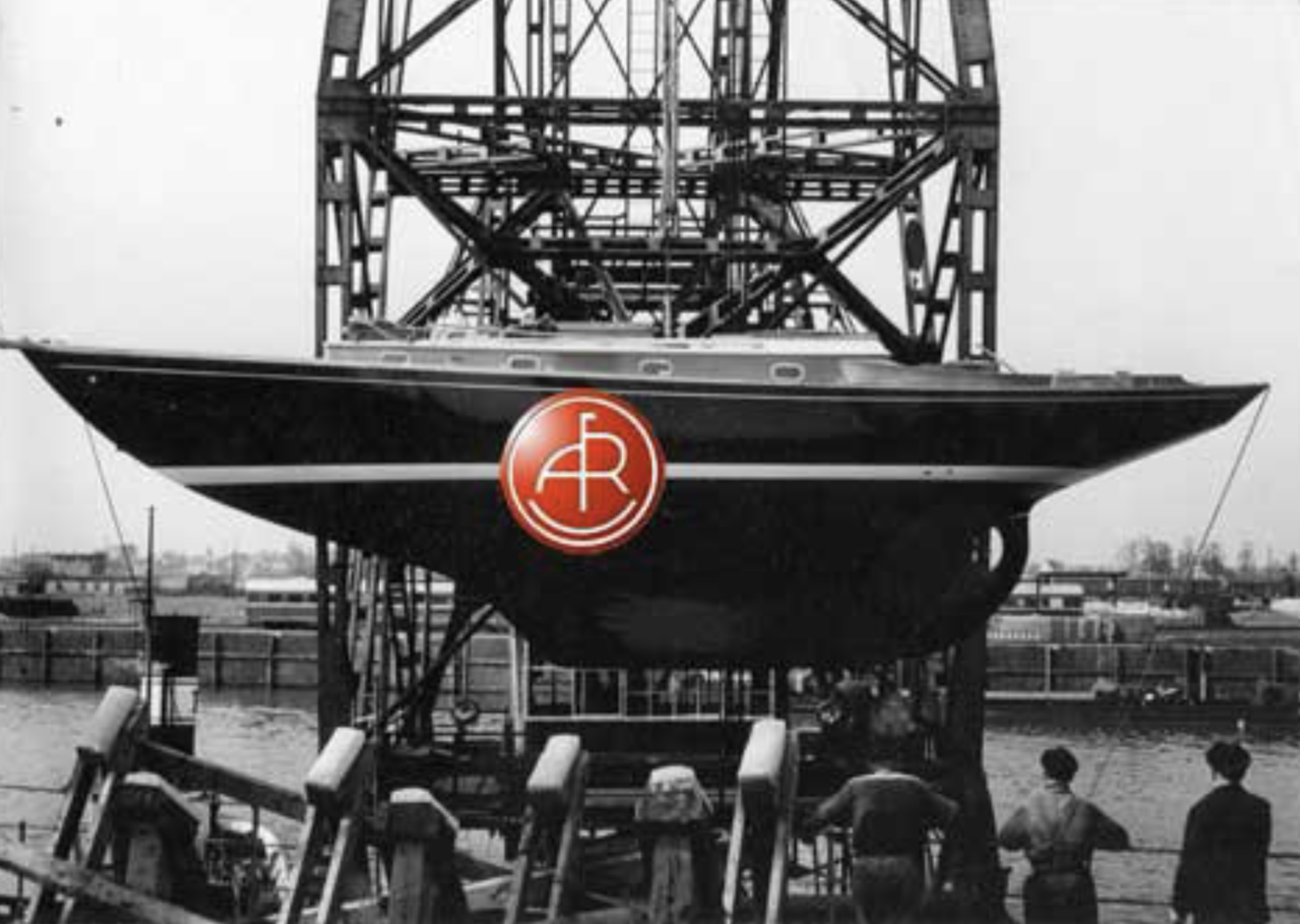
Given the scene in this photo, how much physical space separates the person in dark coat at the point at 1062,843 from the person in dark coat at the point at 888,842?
771mm

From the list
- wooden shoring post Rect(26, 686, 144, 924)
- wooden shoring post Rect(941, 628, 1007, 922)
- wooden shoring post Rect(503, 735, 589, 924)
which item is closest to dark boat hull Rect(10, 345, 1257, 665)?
wooden shoring post Rect(941, 628, 1007, 922)

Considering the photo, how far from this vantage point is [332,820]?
733 centimetres

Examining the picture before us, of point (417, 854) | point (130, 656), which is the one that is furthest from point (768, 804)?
point (130, 656)

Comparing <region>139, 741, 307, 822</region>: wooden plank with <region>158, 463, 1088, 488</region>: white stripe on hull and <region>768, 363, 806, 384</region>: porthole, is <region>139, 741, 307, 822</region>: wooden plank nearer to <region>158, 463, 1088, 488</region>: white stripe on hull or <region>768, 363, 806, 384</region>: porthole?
<region>158, 463, 1088, 488</region>: white stripe on hull

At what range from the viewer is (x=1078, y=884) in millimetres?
7836

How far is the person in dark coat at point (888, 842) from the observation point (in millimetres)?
7266

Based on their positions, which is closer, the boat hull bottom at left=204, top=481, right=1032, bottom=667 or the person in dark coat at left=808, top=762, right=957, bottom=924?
the person in dark coat at left=808, top=762, right=957, bottom=924

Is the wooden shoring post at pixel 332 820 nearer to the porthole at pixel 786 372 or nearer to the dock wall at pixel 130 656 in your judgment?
the porthole at pixel 786 372

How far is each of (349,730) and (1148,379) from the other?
20.2 ft

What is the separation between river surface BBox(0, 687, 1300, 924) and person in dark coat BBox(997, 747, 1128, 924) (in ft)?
51.3

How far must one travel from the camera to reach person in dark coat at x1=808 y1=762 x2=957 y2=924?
7.27 metres

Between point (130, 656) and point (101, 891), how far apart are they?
59491 mm

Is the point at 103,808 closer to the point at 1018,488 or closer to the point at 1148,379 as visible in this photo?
the point at 1018,488

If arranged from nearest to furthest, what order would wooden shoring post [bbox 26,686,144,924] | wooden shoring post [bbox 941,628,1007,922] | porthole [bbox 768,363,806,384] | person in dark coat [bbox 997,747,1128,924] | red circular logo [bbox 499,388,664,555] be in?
wooden shoring post [bbox 26,686,144,924] → person in dark coat [bbox 997,747,1128,924] → red circular logo [bbox 499,388,664,555] → porthole [bbox 768,363,806,384] → wooden shoring post [bbox 941,628,1007,922]
